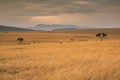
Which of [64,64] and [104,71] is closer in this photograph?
[104,71]

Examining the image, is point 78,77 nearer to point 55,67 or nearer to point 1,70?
point 55,67

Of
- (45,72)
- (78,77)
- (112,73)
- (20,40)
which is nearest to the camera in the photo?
(78,77)

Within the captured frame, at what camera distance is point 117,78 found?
1277 cm

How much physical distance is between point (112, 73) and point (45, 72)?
4.23 meters

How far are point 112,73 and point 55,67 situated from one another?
14.2 feet

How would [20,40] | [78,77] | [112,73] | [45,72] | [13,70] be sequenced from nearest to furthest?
[78,77] < [112,73] < [45,72] < [13,70] < [20,40]

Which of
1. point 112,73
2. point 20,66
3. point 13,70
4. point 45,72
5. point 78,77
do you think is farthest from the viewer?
point 20,66

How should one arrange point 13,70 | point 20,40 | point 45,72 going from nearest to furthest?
point 45,72
point 13,70
point 20,40

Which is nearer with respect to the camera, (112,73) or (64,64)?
(112,73)

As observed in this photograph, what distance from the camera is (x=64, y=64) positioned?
17.5 metres

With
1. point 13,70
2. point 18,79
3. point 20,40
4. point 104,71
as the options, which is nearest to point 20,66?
point 13,70

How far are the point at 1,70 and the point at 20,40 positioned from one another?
56322 mm

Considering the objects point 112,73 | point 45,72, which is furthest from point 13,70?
point 112,73

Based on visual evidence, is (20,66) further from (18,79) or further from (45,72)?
(18,79)
